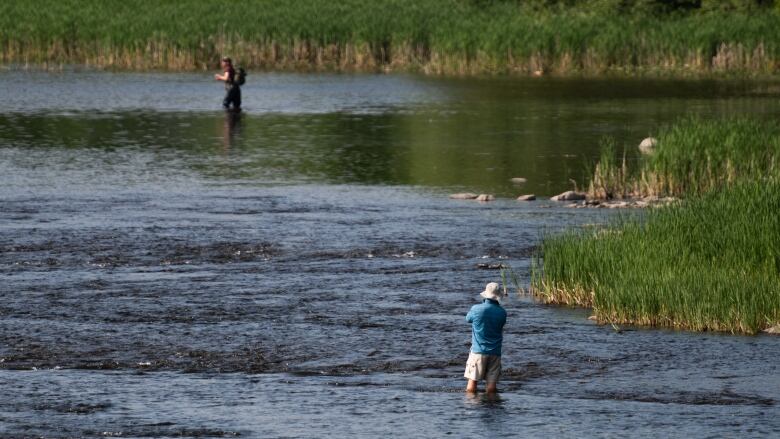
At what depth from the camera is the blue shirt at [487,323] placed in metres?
16.0

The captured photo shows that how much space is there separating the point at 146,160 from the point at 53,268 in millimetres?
14260

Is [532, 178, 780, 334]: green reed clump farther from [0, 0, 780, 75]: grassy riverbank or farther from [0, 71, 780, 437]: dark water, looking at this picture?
[0, 0, 780, 75]: grassy riverbank

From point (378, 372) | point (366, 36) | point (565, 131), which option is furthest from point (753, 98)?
point (378, 372)

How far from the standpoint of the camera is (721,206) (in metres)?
22.3

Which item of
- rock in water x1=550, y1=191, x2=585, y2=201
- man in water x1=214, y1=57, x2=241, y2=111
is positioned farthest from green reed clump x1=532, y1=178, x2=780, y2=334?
man in water x1=214, y1=57, x2=241, y2=111

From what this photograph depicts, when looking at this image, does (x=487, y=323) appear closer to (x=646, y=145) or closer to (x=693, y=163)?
(x=693, y=163)

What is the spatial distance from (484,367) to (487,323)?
563 mm

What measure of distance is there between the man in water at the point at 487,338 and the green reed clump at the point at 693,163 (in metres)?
14.2

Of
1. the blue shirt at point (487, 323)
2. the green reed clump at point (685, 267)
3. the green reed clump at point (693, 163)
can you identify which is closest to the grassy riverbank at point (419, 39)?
the green reed clump at point (693, 163)

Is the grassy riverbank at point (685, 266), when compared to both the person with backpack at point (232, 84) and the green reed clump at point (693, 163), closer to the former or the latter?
the green reed clump at point (693, 163)

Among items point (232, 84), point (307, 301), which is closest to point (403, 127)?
point (232, 84)

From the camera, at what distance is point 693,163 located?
99.9ft

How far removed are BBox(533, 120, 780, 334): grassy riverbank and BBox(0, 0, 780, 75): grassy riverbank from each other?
121 ft

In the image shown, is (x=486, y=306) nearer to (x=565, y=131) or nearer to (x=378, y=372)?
(x=378, y=372)
